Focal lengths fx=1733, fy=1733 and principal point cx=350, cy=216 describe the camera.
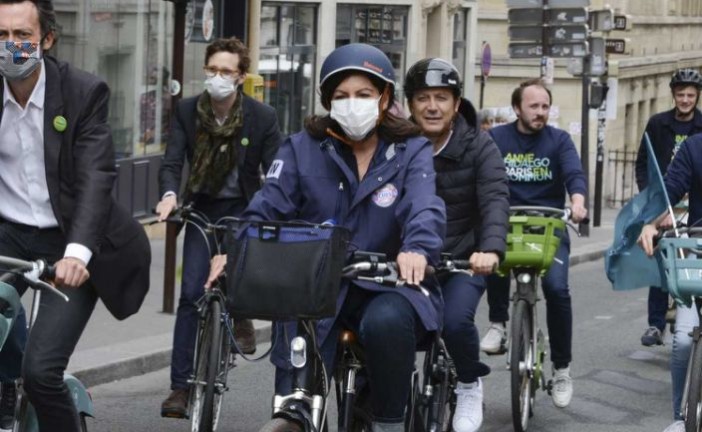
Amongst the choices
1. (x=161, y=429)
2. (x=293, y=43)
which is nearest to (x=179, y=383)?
(x=161, y=429)

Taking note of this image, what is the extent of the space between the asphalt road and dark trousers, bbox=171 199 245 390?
0.37 meters

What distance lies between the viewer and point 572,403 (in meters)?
9.76

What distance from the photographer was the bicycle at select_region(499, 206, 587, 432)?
8.63 meters

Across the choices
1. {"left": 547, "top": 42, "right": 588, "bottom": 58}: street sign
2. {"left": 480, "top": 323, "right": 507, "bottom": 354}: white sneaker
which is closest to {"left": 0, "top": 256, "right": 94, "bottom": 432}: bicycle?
{"left": 480, "top": 323, "right": 507, "bottom": 354}: white sneaker

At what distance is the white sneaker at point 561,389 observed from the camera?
9250mm

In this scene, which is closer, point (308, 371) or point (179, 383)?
point (308, 371)

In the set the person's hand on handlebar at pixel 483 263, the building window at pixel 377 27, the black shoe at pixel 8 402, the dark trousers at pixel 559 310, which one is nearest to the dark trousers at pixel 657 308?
the dark trousers at pixel 559 310

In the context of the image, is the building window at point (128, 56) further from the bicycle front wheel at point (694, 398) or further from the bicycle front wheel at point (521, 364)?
the bicycle front wheel at point (694, 398)

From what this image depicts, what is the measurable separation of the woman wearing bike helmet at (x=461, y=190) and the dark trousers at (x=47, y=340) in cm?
199

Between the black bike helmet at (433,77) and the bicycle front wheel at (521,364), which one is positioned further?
the bicycle front wheel at (521,364)

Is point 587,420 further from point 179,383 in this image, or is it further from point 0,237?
point 0,237

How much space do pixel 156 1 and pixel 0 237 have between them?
13535 mm

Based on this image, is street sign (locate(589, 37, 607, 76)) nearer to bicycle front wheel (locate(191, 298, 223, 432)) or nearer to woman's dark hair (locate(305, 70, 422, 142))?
bicycle front wheel (locate(191, 298, 223, 432))

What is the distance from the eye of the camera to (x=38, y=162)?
5.81 meters
